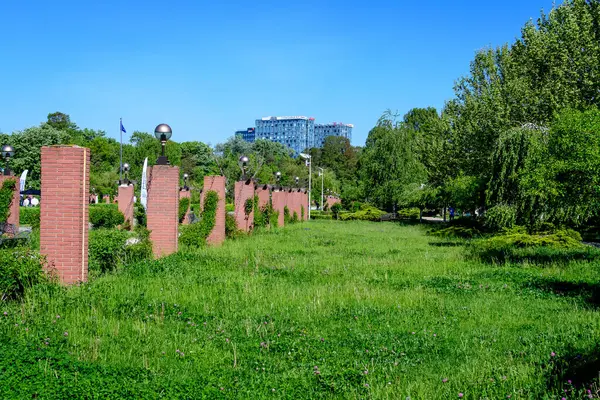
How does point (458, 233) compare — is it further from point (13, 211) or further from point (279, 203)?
point (13, 211)

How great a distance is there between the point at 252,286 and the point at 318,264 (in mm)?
3200

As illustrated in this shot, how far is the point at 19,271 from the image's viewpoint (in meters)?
7.55

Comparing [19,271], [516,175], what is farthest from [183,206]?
[19,271]

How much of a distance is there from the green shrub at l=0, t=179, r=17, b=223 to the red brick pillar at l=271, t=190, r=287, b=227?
43.4 feet

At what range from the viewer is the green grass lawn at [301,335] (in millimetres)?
4547

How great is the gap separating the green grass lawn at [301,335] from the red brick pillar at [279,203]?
56.0 feet

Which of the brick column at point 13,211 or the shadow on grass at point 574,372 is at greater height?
the brick column at point 13,211

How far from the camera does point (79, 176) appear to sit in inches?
351

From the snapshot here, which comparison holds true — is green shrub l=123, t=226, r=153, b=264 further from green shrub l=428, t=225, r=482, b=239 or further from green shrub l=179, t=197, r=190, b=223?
green shrub l=428, t=225, r=482, b=239

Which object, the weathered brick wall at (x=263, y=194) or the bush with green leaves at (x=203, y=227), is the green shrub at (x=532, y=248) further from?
the weathered brick wall at (x=263, y=194)

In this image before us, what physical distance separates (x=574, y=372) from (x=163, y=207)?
988 centimetres

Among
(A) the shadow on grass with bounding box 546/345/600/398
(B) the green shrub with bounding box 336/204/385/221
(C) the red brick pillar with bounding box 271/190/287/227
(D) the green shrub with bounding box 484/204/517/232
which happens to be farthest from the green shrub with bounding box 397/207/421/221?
(A) the shadow on grass with bounding box 546/345/600/398

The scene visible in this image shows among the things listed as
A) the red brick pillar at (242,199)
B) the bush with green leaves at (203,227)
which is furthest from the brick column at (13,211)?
the red brick pillar at (242,199)

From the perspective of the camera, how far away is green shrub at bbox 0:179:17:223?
1620 centimetres
